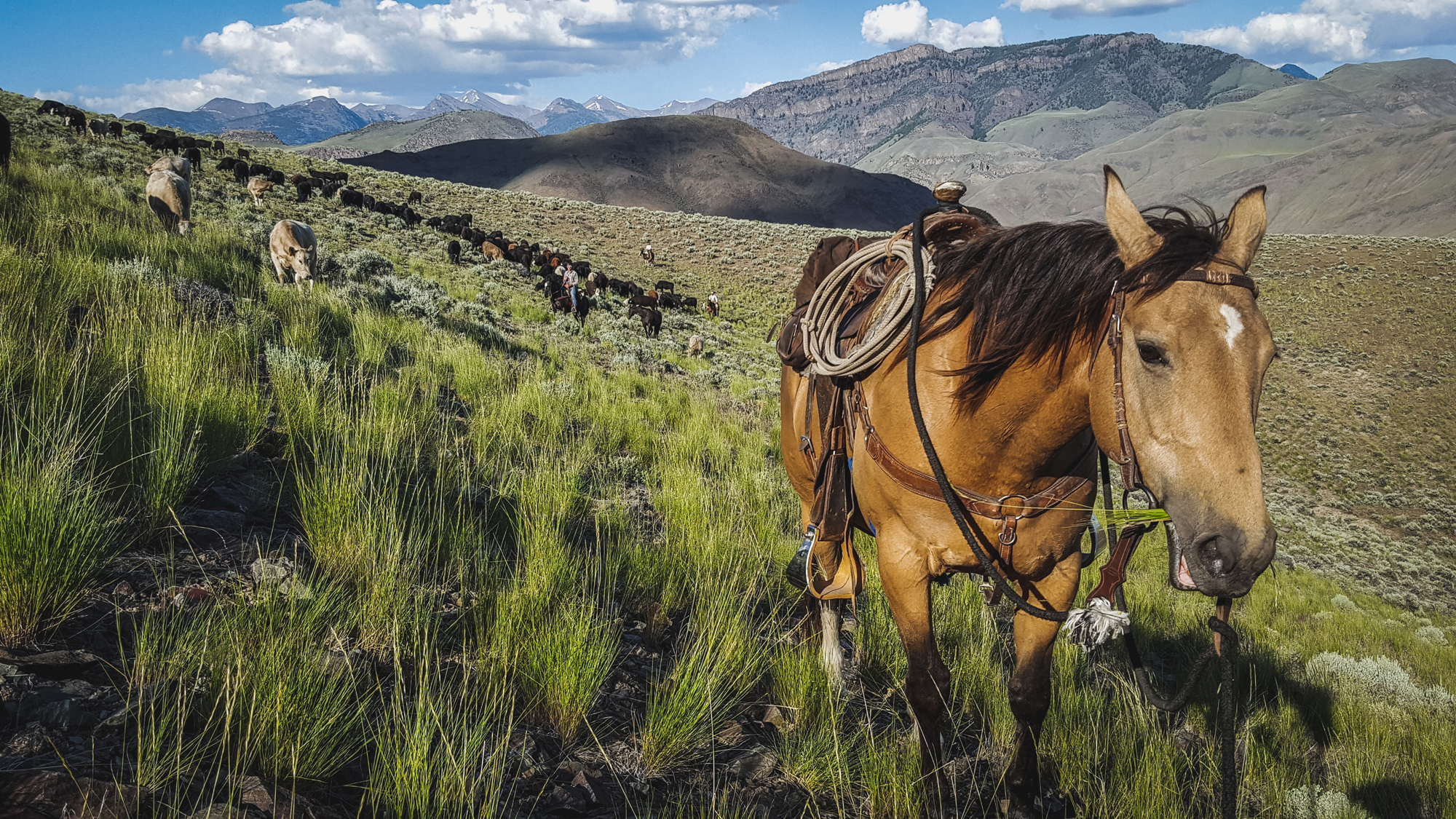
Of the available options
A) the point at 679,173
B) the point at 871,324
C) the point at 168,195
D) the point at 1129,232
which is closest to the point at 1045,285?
the point at 1129,232

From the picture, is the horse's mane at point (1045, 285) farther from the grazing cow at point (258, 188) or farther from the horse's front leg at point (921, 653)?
the grazing cow at point (258, 188)

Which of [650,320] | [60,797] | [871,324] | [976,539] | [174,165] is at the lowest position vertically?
[650,320]

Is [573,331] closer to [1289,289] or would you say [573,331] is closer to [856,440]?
[856,440]

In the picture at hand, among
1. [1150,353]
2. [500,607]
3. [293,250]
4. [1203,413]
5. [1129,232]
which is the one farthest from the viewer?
[293,250]

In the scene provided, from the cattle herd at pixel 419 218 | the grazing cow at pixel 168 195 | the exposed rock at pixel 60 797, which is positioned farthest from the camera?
the cattle herd at pixel 419 218

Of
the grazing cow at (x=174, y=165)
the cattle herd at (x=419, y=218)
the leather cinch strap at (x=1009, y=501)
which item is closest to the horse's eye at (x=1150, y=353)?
the leather cinch strap at (x=1009, y=501)

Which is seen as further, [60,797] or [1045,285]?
[1045,285]

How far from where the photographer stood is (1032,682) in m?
2.55

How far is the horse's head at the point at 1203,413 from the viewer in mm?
1589

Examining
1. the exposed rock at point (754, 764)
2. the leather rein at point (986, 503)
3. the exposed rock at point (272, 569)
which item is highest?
the leather rein at point (986, 503)

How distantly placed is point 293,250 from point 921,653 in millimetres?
13183

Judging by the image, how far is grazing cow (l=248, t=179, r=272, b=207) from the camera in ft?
70.9

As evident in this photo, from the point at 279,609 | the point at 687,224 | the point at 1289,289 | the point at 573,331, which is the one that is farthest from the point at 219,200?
the point at 1289,289

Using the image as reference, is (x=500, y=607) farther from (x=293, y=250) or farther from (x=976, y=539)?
(x=293, y=250)
